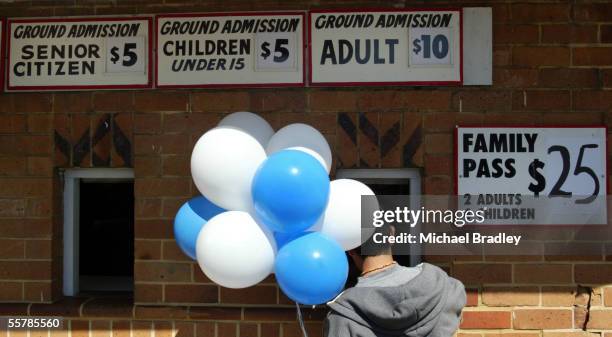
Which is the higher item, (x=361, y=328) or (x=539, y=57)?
(x=539, y=57)

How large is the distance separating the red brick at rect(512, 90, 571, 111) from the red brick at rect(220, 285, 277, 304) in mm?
1686

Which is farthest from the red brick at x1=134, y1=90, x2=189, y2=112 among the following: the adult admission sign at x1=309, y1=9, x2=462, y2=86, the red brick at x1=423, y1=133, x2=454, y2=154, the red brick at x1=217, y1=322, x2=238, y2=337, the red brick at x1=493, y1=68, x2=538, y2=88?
the red brick at x1=493, y1=68, x2=538, y2=88

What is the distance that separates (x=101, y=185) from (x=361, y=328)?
2009mm

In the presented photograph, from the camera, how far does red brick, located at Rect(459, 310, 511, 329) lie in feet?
10.5

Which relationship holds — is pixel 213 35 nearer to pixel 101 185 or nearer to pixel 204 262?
pixel 101 185

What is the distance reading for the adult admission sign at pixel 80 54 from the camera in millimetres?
3320

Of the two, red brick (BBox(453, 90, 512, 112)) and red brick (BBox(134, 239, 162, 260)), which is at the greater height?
red brick (BBox(453, 90, 512, 112))

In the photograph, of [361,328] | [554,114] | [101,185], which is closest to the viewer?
[361,328]

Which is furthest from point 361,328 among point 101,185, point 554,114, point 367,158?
point 101,185

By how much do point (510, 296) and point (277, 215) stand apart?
162 centimetres

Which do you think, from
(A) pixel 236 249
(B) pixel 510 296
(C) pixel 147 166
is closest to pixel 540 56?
(B) pixel 510 296

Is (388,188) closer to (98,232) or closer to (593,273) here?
(593,273)

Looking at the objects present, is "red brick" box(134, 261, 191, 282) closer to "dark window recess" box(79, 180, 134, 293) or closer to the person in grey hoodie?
"dark window recess" box(79, 180, 134, 293)

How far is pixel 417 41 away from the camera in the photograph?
10.5ft
